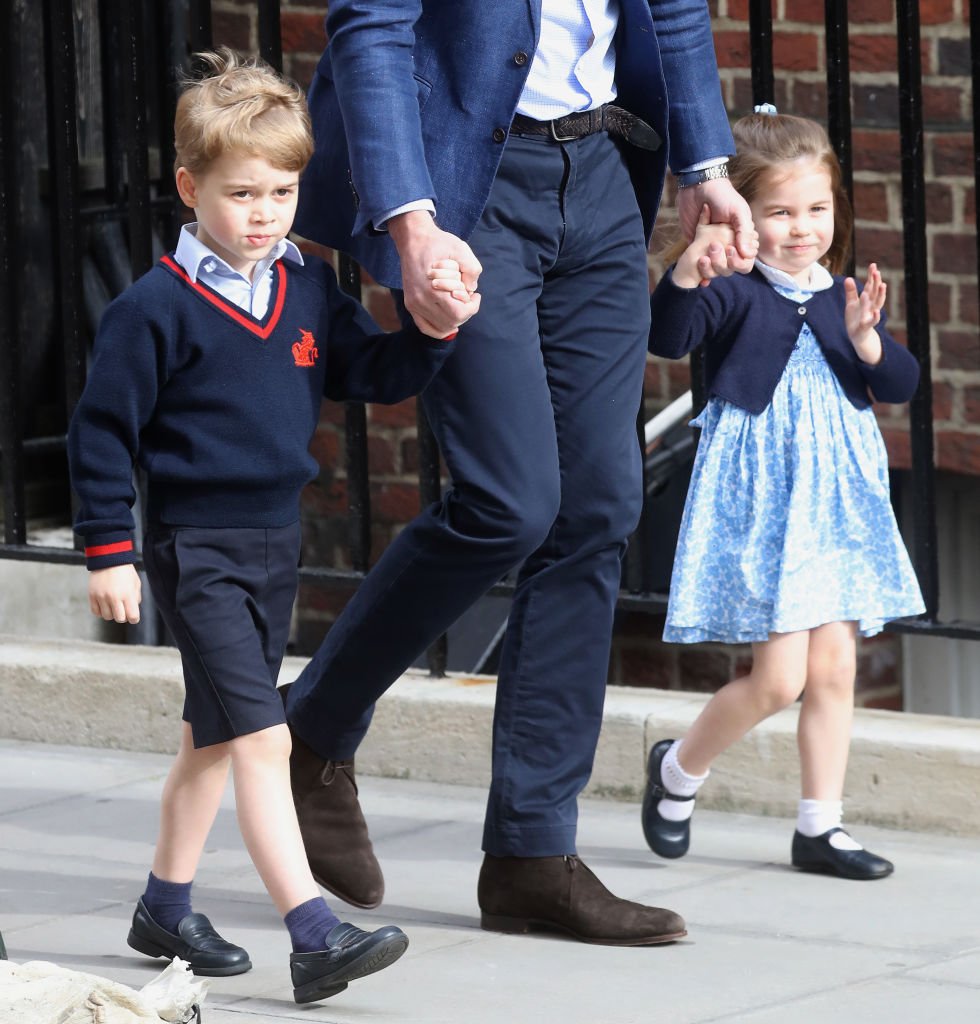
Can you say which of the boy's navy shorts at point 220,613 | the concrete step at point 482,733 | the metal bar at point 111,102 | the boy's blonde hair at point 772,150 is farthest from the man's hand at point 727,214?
the metal bar at point 111,102

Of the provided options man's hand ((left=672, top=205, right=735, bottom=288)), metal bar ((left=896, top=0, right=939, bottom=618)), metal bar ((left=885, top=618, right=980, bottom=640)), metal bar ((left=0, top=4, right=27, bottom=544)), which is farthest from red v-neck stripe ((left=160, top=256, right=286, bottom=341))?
metal bar ((left=0, top=4, right=27, bottom=544))

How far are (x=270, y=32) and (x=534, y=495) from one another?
70.1 inches

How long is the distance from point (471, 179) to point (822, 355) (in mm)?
954

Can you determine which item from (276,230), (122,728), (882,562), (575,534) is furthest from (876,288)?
(122,728)

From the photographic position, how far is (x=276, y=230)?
3184mm

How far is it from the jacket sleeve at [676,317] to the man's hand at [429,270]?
0.68 meters

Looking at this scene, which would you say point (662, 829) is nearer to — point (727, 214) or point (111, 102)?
point (727, 214)

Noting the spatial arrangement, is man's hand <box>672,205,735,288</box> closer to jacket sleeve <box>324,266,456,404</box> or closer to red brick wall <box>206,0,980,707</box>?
jacket sleeve <box>324,266,456,404</box>

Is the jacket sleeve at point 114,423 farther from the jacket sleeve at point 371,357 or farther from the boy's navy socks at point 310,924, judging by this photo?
the boy's navy socks at point 310,924

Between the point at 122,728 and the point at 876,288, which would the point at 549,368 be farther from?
the point at 122,728

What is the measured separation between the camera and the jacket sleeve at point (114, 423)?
3.09 metres

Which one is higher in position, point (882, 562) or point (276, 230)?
point (276, 230)

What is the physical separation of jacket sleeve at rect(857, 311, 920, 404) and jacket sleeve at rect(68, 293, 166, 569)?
136 cm

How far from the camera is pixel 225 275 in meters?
3.19
